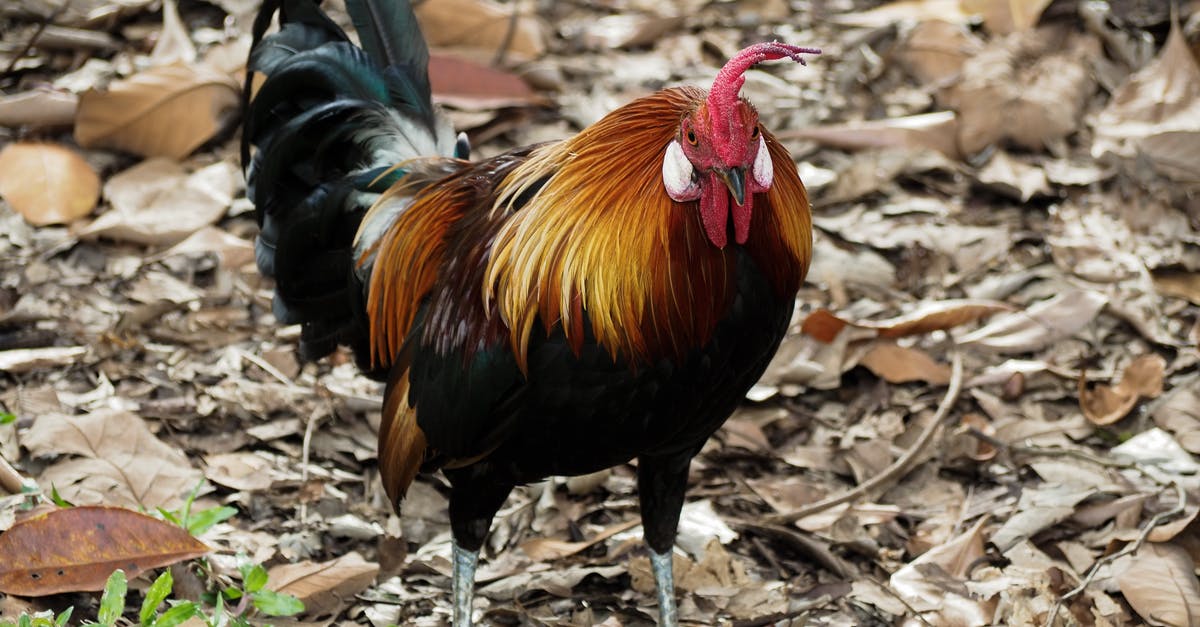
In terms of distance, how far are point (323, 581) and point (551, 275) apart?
4.37ft

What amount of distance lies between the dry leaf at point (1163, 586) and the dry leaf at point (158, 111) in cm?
421

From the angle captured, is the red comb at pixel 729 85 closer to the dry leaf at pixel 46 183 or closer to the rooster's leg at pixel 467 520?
the rooster's leg at pixel 467 520

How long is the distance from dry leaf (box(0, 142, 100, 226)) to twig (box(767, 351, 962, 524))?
10.8 ft

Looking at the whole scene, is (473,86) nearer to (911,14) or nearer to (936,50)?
(936,50)

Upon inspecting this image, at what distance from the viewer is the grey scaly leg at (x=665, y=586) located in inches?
150

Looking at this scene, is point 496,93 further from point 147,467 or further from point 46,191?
point 147,467

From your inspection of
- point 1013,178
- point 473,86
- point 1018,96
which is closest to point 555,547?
point 473,86

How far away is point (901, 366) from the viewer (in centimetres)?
484

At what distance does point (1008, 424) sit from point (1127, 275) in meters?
1.11

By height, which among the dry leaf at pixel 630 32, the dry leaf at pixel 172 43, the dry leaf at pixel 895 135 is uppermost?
the dry leaf at pixel 172 43

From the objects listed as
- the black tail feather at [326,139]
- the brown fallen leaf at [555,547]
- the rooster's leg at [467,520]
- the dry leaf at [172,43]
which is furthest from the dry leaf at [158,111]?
the rooster's leg at [467,520]

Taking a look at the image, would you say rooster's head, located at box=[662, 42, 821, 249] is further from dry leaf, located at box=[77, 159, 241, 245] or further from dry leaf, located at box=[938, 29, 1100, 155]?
dry leaf, located at box=[938, 29, 1100, 155]

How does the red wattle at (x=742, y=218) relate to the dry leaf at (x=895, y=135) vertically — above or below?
above

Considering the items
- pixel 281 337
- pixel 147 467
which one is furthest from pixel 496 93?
pixel 147 467
